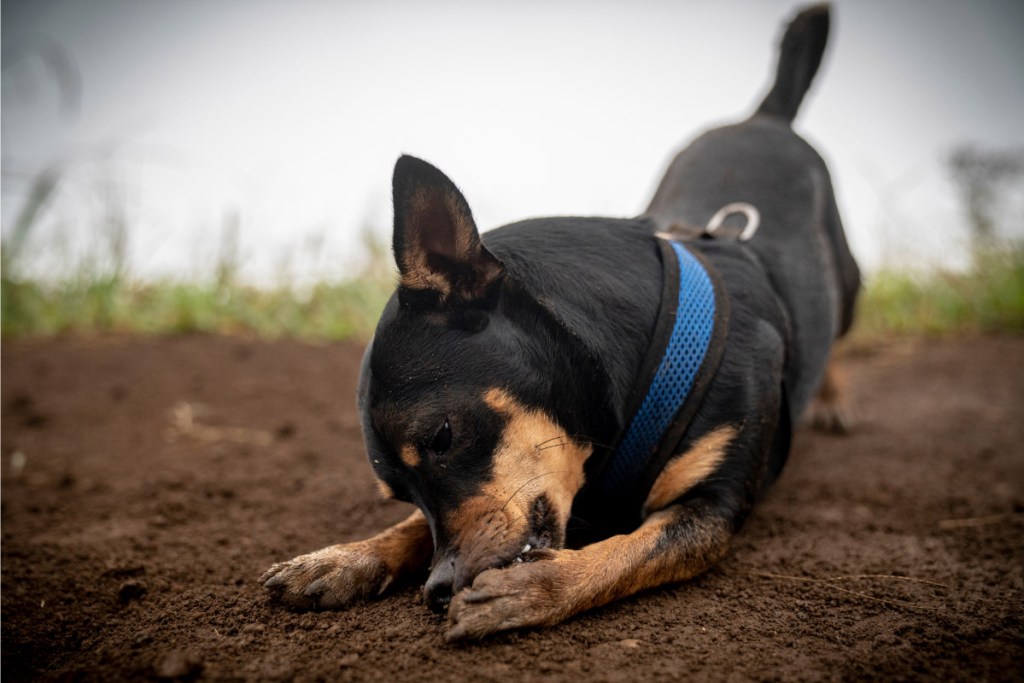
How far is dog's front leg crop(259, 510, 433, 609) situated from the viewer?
206 cm

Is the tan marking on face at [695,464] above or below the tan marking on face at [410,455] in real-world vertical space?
below

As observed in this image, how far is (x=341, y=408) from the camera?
4965 millimetres

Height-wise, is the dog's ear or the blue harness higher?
the dog's ear

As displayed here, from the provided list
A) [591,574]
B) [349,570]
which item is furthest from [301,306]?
[591,574]

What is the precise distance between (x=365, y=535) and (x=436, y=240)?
1237 millimetres

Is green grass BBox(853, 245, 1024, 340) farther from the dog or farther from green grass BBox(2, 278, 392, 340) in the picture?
green grass BBox(2, 278, 392, 340)

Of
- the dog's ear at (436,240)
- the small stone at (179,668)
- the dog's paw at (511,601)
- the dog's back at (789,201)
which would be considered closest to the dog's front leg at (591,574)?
the dog's paw at (511,601)

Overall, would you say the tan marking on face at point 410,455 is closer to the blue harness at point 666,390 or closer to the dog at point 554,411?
the dog at point 554,411

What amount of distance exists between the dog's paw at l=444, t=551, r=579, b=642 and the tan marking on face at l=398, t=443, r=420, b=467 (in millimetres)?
359

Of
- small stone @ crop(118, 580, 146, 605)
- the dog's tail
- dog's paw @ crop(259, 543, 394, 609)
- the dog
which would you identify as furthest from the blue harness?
the dog's tail

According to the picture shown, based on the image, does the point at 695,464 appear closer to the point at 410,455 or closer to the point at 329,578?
the point at 410,455

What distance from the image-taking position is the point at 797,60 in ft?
13.5

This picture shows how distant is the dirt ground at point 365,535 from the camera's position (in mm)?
1699

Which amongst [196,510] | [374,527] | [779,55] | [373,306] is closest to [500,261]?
[374,527]
